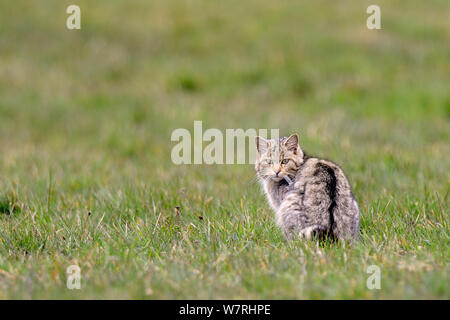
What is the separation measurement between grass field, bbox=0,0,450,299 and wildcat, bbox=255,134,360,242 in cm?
18

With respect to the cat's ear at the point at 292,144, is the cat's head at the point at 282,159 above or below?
below

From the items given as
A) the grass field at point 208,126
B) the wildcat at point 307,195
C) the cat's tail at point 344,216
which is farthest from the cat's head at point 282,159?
the cat's tail at point 344,216

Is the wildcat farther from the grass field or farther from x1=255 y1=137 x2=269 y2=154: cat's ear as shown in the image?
the grass field

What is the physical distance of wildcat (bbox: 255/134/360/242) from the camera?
5012 millimetres

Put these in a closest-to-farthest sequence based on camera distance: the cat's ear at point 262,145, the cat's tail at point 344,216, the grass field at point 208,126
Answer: the grass field at point 208,126, the cat's tail at point 344,216, the cat's ear at point 262,145

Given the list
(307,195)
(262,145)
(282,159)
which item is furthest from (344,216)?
(262,145)

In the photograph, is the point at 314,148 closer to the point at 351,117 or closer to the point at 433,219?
the point at 351,117

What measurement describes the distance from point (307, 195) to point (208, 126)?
6.75m

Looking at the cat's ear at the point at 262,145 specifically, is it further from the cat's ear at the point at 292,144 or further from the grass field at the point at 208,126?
the grass field at the point at 208,126

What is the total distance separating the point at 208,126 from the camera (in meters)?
11.8

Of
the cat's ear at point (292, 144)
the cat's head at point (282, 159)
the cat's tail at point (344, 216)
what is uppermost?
the cat's ear at point (292, 144)

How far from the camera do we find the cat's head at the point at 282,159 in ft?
19.1

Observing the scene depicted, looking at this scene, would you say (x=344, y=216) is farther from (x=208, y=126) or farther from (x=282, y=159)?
(x=208, y=126)

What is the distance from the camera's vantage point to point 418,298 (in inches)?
155
